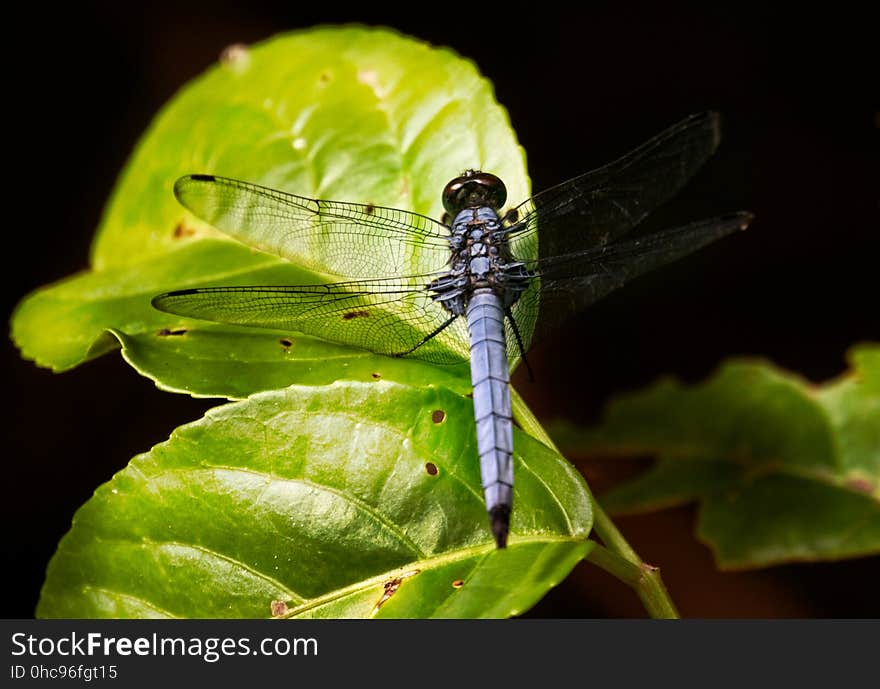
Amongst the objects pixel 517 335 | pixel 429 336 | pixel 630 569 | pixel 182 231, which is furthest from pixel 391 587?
pixel 182 231

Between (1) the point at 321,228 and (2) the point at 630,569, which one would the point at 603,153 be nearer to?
(1) the point at 321,228

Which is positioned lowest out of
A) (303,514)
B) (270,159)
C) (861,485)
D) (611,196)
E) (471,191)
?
(303,514)

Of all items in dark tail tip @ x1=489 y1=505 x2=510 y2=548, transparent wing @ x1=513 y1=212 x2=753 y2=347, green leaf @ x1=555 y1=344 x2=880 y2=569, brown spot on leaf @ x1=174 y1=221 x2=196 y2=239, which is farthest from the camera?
green leaf @ x1=555 y1=344 x2=880 y2=569

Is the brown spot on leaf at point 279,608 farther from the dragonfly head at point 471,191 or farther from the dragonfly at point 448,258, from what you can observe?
the dragonfly head at point 471,191

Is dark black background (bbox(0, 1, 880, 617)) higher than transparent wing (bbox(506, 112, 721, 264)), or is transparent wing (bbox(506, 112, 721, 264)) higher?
dark black background (bbox(0, 1, 880, 617))

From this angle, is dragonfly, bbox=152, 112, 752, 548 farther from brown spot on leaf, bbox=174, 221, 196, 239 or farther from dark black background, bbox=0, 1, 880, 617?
dark black background, bbox=0, 1, 880, 617

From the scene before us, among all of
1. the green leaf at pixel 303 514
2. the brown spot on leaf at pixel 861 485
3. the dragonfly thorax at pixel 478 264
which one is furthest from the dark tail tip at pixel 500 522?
the brown spot on leaf at pixel 861 485

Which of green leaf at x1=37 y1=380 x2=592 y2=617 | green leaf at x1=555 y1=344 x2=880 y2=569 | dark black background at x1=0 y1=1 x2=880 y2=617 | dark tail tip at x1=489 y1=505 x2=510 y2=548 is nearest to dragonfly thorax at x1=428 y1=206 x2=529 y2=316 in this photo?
green leaf at x1=37 y1=380 x2=592 y2=617
